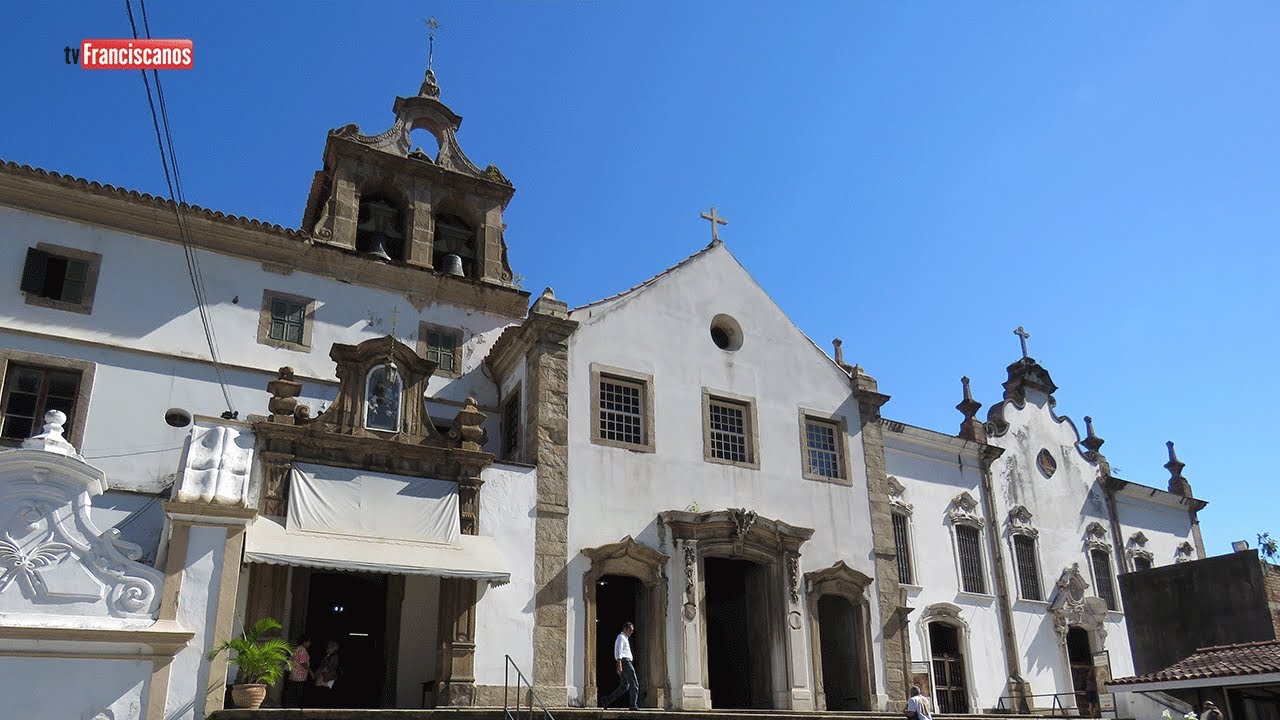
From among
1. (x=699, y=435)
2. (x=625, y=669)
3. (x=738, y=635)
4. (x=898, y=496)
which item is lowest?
(x=625, y=669)

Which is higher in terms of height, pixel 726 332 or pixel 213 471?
pixel 726 332

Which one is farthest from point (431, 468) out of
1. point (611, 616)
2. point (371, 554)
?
point (611, 616)

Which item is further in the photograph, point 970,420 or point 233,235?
point 970,420

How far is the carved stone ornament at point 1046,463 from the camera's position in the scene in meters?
29.5

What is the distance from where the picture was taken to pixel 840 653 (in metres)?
21.1

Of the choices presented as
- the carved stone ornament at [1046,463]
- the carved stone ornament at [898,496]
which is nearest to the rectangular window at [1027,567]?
the carved stone ornament at [1046,463]

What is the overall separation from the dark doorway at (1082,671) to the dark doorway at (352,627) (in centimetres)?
1870

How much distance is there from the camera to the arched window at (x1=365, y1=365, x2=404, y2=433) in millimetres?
17391

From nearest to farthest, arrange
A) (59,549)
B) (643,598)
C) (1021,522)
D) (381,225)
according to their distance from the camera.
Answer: (59,549) → (643,598) → (381,225) → (1021,522)

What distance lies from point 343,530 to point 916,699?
31.5 ft

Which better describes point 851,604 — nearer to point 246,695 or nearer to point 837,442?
point 837,442

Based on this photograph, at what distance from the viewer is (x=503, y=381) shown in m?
21.5

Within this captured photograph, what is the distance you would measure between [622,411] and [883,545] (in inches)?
259

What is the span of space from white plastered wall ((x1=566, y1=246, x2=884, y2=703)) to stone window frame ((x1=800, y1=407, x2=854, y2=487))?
92 mm
